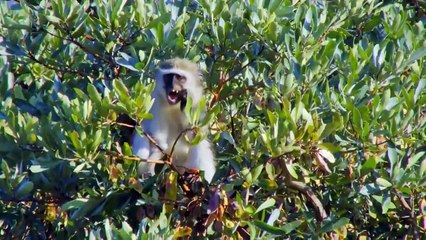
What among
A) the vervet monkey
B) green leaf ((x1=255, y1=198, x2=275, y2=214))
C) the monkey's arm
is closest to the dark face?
the vervet monkey

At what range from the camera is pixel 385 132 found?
5098 millimetres

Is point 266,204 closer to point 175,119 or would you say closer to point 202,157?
point 202,157

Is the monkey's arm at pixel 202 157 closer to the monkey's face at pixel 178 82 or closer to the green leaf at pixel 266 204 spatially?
the monkey's face at pixel 178 82

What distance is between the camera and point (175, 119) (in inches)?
260

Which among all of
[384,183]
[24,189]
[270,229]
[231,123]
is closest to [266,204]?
[270,229]

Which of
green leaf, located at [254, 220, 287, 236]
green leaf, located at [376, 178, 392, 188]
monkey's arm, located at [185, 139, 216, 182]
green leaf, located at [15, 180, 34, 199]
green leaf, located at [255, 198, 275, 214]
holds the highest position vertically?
green leaf, located at [376, 178, 392, 188]

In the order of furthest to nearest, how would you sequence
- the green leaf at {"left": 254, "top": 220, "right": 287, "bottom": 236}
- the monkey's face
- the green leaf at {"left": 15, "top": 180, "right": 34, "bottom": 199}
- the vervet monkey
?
1. the vervet monkey
2. the monkey's face
3. the green leaf at {"left": 15, "top": 180, "right": 34, "bottom": 199}
4. the green leaf at {"left": 254, "top": 220, "right": 287, "bottom": 236}

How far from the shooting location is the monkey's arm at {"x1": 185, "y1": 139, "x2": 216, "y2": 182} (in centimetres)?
625

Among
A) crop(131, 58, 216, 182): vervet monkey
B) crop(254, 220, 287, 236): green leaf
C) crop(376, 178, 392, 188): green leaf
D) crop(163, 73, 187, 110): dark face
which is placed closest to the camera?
crop(254, 220, 287, 236): green leaf

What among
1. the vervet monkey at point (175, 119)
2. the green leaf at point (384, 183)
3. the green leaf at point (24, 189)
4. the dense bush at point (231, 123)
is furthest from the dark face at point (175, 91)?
the green leaf at point (384, 183)

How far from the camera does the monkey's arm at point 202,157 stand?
625 centimetres

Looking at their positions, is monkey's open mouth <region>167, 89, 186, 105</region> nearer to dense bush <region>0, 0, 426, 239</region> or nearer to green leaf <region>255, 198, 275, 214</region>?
dense bush <region>0, 0, 426, 239</region>

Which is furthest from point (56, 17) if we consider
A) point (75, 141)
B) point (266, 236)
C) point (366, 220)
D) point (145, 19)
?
point (366, 220)

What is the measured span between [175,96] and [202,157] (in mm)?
458
